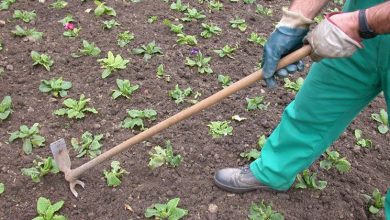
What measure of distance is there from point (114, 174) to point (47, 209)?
464mm

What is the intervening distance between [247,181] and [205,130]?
635 mm

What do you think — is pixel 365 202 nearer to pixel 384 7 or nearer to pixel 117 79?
pixel 384 7

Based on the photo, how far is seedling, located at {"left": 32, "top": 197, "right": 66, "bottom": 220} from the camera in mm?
2607

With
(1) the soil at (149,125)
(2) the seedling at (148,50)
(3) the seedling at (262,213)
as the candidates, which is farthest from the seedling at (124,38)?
(3) the seedling at (262,213)

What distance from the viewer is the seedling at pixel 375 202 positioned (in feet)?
9.59

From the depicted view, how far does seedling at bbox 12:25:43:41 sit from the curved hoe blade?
1679mm

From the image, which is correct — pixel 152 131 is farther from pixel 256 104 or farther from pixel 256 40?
pixel 256 40

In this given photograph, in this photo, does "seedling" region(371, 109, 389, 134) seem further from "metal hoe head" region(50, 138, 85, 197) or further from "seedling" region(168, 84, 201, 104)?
"metal hoe head" region(50, 138, 85, 197)

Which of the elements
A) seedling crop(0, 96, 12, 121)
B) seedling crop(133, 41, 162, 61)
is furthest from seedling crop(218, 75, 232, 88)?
seedling crop(0, 96, 12, 121)

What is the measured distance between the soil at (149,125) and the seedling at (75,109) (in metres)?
0.05

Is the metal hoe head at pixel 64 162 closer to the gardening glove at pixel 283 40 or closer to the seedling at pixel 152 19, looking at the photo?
the gardening glove at pixel 283 40

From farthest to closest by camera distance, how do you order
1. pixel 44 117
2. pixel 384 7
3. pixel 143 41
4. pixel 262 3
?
pixel 262 3
pixel 143 41
pixel 44 117
pixel 384 7

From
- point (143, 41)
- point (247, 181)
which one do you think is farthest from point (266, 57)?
point (143, 41)

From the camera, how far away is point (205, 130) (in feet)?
11.1
